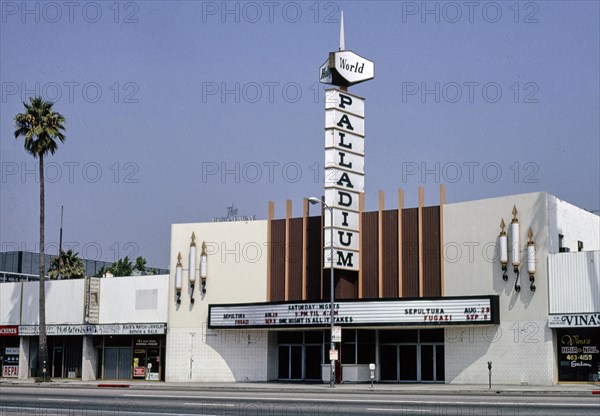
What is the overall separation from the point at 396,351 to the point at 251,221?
10.9 metres

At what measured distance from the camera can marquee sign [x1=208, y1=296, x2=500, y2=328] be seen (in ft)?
136

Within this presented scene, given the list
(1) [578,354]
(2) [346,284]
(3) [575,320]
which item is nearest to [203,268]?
(2) [346,284]

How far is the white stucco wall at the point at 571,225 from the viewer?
4059cm

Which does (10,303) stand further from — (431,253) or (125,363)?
(431,253)

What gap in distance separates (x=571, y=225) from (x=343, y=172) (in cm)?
1144

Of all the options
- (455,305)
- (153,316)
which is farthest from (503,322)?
(153,316)

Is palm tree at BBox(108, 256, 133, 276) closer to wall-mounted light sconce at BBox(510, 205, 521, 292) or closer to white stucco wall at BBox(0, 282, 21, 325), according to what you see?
white stucco wall at BBox(0, 282, 21, 325)

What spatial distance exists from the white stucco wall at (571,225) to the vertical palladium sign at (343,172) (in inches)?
392

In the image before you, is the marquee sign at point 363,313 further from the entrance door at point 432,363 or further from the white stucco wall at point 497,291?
the entrance door at point 432,363

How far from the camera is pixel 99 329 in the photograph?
53812 mm

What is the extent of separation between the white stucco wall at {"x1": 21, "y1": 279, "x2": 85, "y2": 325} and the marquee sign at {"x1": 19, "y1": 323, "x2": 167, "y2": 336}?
346 mm

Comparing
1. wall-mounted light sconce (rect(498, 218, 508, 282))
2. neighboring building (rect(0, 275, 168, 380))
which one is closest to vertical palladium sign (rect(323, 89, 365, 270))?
wall-mounted light sconce (rect(498, 218, 508, 282))

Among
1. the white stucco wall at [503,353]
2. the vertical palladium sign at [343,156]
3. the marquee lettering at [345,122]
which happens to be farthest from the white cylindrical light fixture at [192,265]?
the white stucco wall at [503,353]

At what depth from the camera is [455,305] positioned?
41.8 meters
